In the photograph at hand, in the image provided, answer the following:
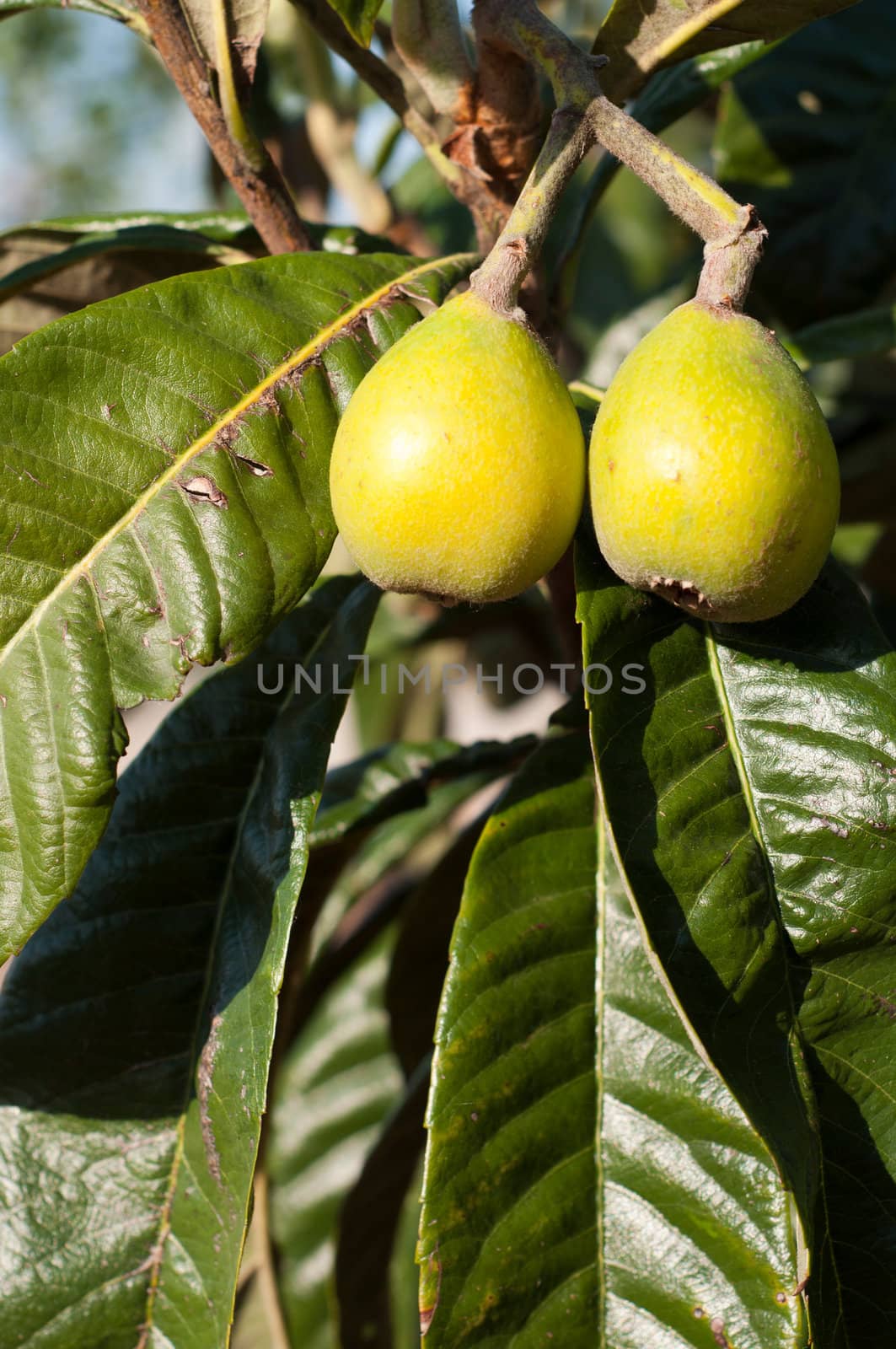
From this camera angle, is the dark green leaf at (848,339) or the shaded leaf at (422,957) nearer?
the dark green leaf at (848,339)

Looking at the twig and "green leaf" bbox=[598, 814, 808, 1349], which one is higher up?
the twig

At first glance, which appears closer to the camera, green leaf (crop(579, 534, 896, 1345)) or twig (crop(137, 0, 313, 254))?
green leaf (crop(579, 534, 896, 1345))

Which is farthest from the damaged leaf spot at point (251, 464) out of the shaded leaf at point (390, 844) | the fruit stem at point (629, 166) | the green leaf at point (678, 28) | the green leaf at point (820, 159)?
the green leaf at point (820, 159)

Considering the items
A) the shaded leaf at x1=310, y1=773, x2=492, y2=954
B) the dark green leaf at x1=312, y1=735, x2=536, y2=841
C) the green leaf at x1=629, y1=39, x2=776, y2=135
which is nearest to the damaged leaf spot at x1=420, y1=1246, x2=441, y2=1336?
the dark green leaf at x1=312, y1=735, x2=536, y2=841

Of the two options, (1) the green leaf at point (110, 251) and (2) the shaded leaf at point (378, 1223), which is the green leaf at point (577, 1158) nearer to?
(2) the shaded leaf at point (378, 1223)

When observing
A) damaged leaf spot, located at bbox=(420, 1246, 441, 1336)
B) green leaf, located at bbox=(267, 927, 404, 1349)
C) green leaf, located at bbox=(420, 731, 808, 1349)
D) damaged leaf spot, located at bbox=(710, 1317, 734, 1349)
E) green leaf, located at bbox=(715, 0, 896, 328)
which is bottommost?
damaged leaf spot, located at bbox=(710, 1317, 734, 1349)

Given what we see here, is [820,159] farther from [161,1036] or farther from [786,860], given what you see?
[161,1036]

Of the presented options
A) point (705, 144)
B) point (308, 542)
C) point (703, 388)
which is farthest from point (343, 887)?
point (705, 144)

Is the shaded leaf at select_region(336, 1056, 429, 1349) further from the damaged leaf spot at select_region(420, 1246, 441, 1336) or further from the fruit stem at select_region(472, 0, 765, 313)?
the fruit stem at select_region(472, 0, 765, 313)
